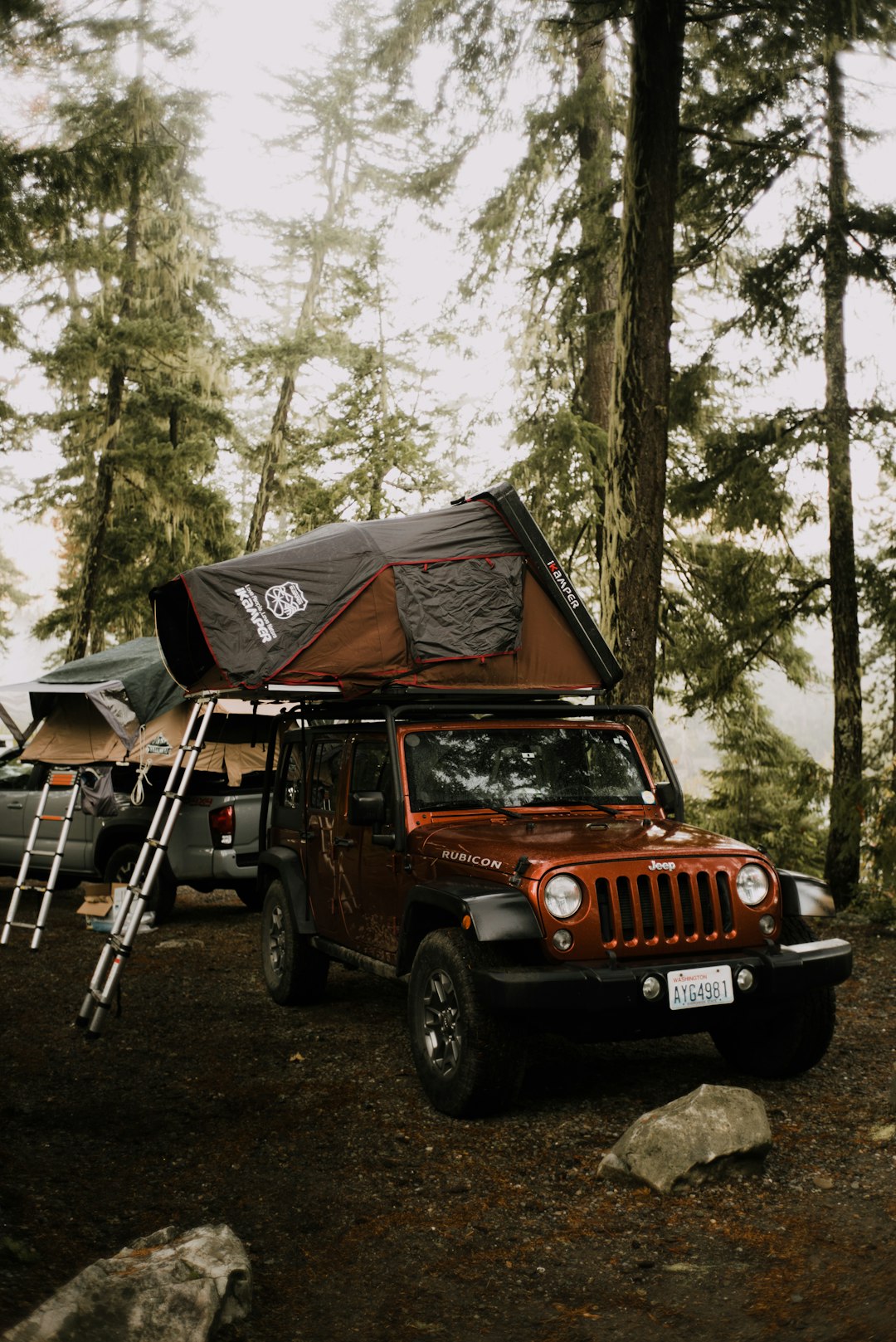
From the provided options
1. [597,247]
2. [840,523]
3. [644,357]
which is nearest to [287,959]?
[644,357]

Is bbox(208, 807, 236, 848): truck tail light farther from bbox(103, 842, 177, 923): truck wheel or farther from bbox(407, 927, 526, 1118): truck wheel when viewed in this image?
bbox(407, 927, 526, 1118): truck wheel

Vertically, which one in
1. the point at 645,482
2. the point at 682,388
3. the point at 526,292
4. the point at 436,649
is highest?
the point at 526,292

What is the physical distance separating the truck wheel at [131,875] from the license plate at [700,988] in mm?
7682

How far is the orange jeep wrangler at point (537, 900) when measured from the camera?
5078 mm

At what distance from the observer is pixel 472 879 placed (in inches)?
216

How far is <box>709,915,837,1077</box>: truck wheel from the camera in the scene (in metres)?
5.72

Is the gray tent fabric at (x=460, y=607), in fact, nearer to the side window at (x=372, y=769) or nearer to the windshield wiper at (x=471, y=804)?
the side window at (x=372, y=769)

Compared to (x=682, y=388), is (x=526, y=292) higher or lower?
higher

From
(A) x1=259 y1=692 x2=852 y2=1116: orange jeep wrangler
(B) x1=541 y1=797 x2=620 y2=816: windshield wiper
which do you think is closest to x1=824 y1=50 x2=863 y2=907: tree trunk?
(B) x1=541 y1=797 x2=620 y2=816: windshield wiper

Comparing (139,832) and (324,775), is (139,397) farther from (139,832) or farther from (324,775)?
(324,775)

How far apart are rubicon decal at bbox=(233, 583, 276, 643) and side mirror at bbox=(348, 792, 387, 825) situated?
119 centimetres

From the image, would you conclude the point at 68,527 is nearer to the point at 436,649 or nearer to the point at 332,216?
the point at 332,216

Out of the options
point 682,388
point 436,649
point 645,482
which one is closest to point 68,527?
point 682,388

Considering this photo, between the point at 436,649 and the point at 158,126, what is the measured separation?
16.7m
